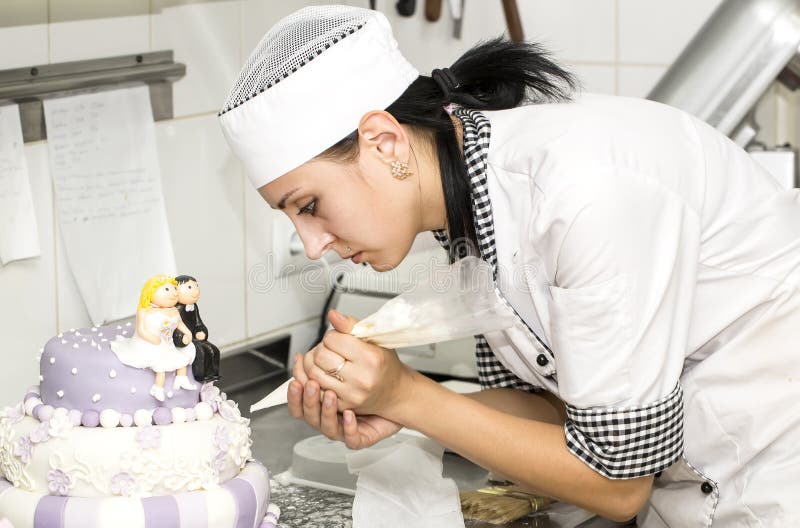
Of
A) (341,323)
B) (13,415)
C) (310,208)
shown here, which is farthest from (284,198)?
(13,415)

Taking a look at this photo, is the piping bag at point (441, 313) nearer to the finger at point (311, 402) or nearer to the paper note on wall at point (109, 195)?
the finger at point (311, 402)

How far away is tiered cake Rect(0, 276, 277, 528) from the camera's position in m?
0.98

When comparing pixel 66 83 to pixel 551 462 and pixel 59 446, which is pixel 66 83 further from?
pixel 551 462

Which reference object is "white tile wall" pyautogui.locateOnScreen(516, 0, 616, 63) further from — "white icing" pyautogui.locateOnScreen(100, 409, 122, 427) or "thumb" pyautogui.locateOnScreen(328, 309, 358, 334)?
"white icing" pyautogui.locateOnScreen(100, 409, 122, 427)

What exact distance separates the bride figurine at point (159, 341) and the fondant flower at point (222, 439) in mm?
49

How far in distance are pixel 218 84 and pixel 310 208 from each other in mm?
641

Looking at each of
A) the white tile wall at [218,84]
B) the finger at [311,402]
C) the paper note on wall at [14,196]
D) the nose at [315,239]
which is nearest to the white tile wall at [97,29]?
the white tile wall at [218,84]

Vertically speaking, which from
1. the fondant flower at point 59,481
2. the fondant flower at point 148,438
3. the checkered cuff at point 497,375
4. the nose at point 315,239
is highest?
the nose at point 315,239

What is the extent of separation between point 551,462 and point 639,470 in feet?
0.30

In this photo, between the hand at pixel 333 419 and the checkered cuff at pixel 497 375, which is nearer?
the hand at pixel 333 419

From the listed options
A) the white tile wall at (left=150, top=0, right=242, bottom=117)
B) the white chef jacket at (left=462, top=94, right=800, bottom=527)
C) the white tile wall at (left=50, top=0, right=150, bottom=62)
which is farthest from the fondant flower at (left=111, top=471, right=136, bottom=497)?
the white tile wall at (left=150, top=0, right=242, bottom=117)

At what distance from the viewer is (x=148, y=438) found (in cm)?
99

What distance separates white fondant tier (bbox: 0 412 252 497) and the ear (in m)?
0.34

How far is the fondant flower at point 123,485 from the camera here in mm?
975
